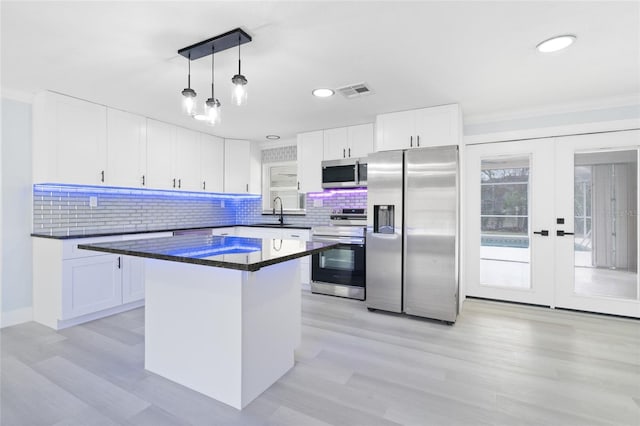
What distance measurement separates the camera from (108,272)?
11.0 ft

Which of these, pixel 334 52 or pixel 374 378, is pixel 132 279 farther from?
pixel 334 52

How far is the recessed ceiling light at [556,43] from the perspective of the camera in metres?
2.08

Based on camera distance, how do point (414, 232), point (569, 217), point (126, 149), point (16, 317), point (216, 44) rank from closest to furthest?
point (216, 44) → point (16, 317) → point (414, 232) → point (569, 217) → point (126, 149)

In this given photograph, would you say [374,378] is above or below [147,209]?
below

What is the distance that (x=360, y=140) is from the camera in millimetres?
4152

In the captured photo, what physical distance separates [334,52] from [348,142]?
6.51 feet

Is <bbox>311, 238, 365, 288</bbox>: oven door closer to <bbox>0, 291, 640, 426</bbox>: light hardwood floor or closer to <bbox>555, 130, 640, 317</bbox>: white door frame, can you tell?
<bbox>0, 291, 640, 426</bbox>: light hardwood floor

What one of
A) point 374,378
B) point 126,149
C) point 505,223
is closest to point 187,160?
point 126,149

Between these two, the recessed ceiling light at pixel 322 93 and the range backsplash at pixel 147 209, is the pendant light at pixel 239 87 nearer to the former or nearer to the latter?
the recessed ceiling light at pixel 322 93

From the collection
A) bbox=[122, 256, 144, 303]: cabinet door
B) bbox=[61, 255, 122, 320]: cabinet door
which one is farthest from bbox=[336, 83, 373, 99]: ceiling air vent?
bbox=[61, 255, 122, 320]: cabinet door

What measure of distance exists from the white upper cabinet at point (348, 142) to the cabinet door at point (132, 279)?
8.98 ft

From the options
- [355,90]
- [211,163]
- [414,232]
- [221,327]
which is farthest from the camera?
[211,163]

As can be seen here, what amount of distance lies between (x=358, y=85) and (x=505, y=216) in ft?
8.33

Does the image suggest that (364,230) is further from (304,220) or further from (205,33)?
(205,33)
